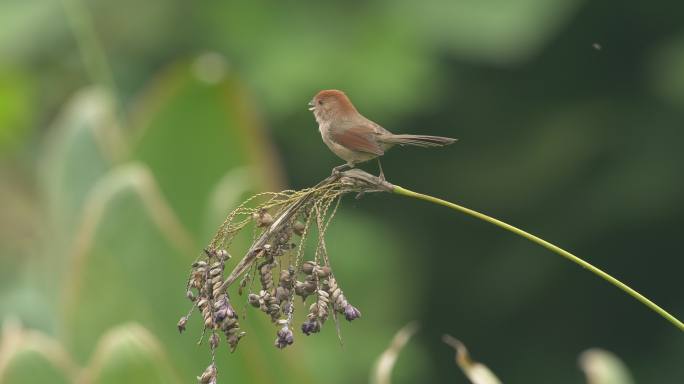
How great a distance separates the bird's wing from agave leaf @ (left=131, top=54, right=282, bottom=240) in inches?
62.0

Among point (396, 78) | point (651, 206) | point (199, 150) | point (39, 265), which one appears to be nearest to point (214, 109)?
point (199, 150)

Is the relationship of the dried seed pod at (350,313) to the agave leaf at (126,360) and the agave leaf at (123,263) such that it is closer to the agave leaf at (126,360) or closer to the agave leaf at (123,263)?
the agave leaf at (126,360)

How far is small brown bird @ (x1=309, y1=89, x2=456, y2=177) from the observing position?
5.82 feet

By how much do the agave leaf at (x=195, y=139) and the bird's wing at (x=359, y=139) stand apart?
5.17 feet

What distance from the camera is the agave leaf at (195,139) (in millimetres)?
3439

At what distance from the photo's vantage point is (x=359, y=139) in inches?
70.7

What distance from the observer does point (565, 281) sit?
651cm

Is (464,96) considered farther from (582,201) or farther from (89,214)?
(89,214)

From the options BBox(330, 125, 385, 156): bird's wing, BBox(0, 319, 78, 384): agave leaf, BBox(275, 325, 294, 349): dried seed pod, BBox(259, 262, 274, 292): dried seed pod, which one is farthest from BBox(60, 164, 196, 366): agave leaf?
BBox(275, 325, 294, 349): dried seed pod

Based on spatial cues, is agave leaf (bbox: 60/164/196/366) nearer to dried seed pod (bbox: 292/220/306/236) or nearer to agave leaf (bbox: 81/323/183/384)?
agave leaf (bbox: 81/323/183/384)

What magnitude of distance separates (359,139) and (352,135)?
16 millimetres

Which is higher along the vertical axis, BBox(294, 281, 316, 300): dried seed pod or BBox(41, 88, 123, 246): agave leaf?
BBox(41, 88, 123, 246): agave leaf

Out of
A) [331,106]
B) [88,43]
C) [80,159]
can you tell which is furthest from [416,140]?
[80,159]

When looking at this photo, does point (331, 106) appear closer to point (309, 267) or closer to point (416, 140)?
point (416, 140)
